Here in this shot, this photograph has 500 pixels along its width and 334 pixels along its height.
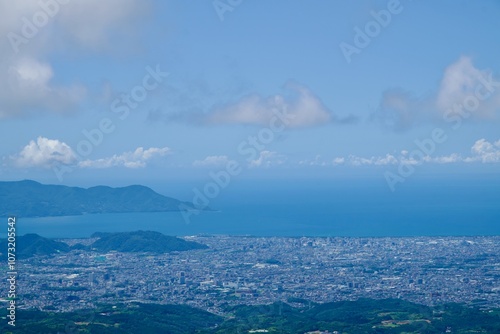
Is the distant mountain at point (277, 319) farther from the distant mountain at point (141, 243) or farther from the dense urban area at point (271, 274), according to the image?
the distant mountain at point (141, 243)

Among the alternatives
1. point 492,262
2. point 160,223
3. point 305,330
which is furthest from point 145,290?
point 160,223

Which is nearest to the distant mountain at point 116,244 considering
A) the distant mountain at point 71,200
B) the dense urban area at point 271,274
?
the dense urban area at point 271,274

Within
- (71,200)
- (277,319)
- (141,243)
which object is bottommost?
(277,319)

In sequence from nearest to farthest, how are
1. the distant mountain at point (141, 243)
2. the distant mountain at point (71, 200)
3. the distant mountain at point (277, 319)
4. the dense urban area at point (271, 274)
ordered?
the distant mountain at point (277, 319) → the dense urban area at point (271, 274) → the distant mountain at point (141, 243) → the distant mountain at point (71, 200)

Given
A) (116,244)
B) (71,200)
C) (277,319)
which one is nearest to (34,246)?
(116,244)

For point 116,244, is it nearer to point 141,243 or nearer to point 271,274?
point 141,243

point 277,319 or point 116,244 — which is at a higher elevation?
point 116,244
